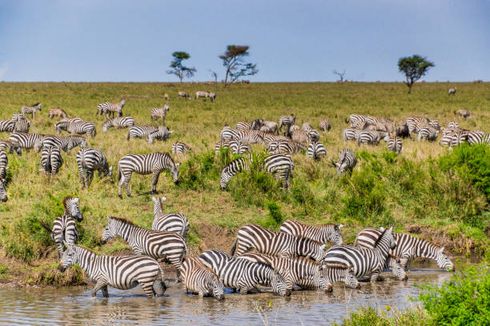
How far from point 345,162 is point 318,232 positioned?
702 cm

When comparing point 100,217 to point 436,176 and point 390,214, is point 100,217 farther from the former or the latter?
point 436,176

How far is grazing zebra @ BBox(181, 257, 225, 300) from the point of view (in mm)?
14305

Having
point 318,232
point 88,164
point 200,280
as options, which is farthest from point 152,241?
point 88,164

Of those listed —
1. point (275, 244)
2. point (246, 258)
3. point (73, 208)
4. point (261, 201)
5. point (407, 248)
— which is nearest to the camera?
point (246, 258)

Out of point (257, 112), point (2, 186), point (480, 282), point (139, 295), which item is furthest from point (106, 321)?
point (257, 112)

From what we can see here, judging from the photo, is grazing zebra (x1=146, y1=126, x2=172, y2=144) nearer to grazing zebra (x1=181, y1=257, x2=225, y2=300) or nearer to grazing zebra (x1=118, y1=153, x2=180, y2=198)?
grazing zebra (x1=118, y1=153, x2=180, y2=198)

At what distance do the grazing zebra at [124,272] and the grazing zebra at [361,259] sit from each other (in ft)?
10.6

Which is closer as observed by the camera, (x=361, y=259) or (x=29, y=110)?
(x=361, y=259)

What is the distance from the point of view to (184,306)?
13.8 meters

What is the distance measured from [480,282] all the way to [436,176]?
13.5m

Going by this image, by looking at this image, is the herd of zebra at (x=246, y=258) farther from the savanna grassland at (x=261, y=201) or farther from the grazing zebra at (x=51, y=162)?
the grazing zebra at (x=51, y=162)

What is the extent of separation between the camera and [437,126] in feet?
128

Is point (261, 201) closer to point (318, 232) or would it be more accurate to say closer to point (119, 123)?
point (318, 232)

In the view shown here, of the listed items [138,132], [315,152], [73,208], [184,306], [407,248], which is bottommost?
[184,306]
